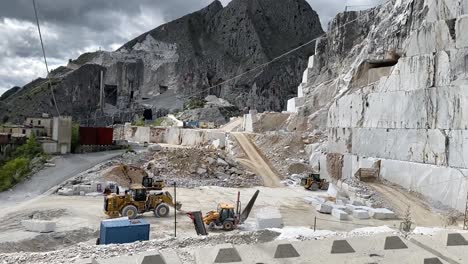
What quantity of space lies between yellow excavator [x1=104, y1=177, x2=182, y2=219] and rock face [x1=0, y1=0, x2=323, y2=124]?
225 ft

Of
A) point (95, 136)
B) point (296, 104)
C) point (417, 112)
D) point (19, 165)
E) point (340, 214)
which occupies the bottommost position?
point (340, 214)

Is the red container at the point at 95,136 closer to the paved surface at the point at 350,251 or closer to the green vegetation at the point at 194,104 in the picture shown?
the paved surface at the point at 350,251

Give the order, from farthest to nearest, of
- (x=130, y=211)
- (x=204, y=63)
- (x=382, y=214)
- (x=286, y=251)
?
(x=204, y=63) → (x=382, y=214) → (x=130, y=211) → (x=286, y=251)

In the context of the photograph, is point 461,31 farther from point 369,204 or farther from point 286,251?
point 286,251

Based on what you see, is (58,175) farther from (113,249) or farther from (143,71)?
(143,71)

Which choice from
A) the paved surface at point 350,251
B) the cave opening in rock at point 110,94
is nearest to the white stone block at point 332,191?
the paved surface at point 350,251

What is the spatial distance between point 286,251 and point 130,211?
12023 mm

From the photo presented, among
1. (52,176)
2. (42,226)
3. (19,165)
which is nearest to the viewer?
(42,226)

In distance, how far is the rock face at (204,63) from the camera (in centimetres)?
9225

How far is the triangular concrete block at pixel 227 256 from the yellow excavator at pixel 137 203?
35.2 feet

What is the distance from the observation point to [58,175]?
30.6 metres

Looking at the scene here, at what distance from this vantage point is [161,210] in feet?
67.8

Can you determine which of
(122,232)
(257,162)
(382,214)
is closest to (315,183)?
(257,162)

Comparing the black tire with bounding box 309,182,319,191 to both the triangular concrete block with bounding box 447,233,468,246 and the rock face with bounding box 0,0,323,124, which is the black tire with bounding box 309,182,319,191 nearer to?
the triangular concrete block with bounding box 447,233,468,246
